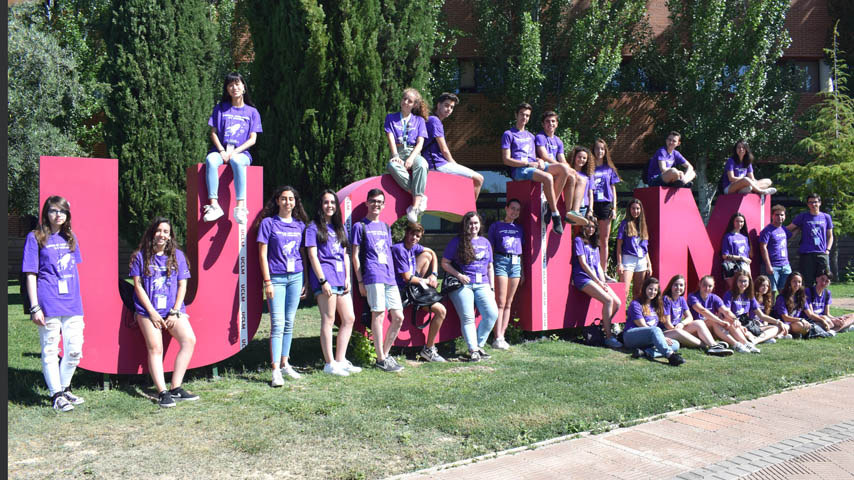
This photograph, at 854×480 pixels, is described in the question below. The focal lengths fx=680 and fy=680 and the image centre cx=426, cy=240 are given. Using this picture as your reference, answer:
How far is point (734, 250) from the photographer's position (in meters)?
10.1

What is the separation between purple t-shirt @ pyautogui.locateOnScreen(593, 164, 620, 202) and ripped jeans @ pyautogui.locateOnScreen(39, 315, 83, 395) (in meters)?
6.52

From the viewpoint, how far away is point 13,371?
266 inches

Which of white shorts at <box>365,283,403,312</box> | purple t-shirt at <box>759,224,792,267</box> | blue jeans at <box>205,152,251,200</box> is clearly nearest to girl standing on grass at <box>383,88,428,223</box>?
white shorts at <box>365,283,403,312</box>

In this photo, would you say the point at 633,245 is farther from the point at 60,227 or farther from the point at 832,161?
the point at 832,161

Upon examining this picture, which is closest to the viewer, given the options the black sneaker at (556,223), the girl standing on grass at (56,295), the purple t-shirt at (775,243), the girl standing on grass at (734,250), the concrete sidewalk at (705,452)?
the concrete sidewalk at (705,452)

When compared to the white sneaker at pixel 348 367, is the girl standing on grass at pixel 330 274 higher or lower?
higher

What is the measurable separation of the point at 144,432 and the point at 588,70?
14925mm

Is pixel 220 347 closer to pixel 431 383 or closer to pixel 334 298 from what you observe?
pixel 334 298

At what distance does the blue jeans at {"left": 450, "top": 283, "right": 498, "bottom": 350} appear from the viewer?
7.77 metres

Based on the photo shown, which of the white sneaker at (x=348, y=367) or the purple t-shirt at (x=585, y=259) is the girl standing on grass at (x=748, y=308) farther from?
the white sneaker at (x=348, y=367)

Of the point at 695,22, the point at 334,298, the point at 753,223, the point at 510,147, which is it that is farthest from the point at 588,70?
the point at 334,298

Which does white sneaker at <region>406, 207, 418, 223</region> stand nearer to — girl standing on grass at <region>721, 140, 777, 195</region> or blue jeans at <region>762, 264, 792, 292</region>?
girl standing on grass at <region>721, 140, 777, 195</region>

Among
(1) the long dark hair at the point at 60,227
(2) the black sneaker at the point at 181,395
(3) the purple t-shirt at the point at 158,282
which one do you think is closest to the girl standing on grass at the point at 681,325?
(2) the black sneaker at the point at 181,395

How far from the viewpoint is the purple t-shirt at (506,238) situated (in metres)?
8.52
